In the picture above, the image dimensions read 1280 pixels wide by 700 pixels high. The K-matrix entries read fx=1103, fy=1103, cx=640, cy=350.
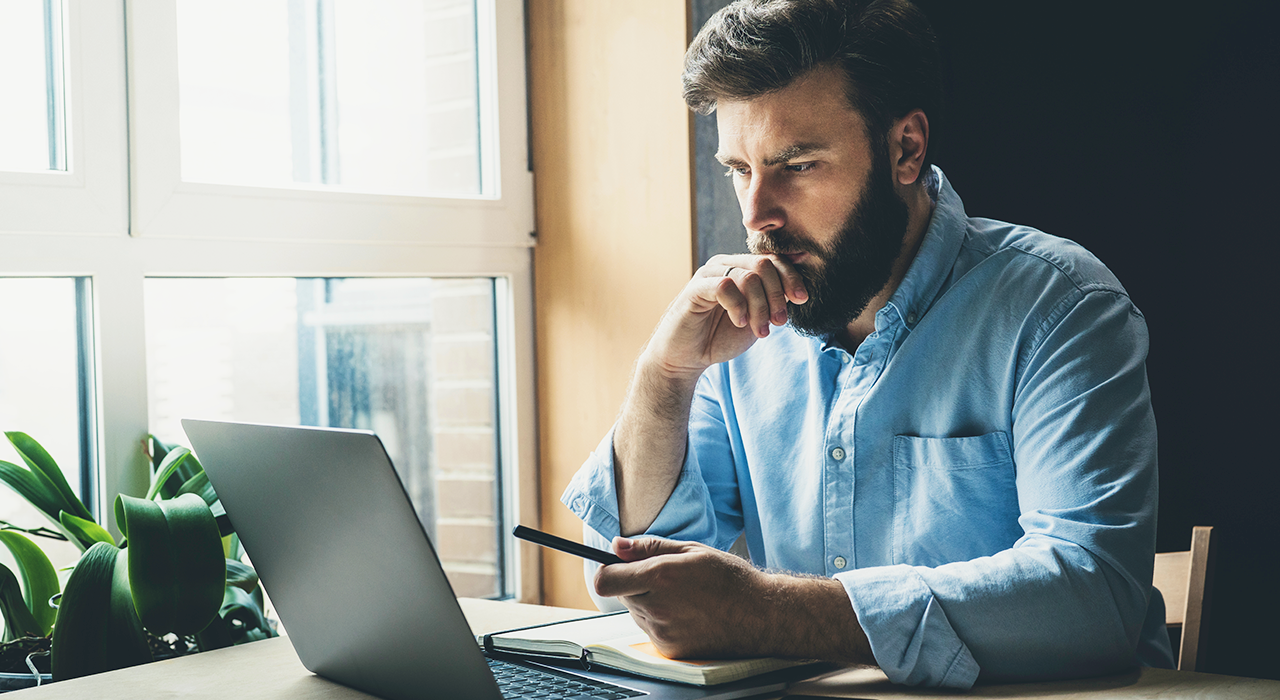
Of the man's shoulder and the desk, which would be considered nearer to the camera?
the desk

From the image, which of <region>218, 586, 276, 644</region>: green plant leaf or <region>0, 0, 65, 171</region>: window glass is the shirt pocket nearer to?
<region>218, 586, 276, 644</region>: green plant leaf

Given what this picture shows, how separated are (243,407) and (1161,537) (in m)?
1.83

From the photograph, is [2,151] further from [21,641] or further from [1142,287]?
[1142,287]

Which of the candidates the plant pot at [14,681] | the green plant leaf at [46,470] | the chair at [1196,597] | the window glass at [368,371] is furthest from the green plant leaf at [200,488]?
the chair at [1196,597]

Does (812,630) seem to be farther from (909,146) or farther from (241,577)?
(241,577)

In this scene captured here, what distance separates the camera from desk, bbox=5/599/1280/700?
967mm

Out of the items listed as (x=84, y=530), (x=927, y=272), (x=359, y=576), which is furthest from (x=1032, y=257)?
(x=84, y=530)

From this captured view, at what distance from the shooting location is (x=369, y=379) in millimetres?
2273

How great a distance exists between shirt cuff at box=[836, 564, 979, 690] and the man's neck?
516 mm

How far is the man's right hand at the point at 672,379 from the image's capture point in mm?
1409

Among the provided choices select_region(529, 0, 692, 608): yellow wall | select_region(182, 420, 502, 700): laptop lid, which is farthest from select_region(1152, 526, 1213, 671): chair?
select_region(529, 0, 692, 608): yellow wall

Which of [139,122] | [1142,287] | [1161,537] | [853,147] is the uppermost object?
[139,122]

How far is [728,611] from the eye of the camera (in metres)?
1.03

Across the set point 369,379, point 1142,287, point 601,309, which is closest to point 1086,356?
point 1142,287
